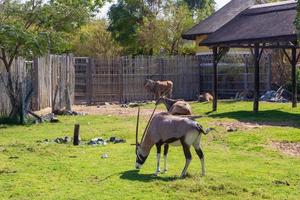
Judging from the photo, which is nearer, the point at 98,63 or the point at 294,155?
the point at 294,155

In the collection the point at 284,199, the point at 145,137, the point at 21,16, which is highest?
the point at 21,16

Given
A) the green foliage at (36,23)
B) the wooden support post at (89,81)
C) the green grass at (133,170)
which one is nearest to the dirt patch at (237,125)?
Answer: the green grass at (133,170)

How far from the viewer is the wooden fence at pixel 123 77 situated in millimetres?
31047

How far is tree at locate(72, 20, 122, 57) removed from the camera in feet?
162

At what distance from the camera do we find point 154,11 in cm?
4762

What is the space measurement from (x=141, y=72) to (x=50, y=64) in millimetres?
8858

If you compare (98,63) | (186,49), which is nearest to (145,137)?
(98,63)

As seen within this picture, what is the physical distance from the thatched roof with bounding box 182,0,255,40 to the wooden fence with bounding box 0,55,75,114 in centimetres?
1172

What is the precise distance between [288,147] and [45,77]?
39.6ft

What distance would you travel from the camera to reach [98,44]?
51.0m

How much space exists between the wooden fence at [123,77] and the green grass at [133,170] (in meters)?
13.2

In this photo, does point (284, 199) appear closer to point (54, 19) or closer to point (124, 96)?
point (54, 19)

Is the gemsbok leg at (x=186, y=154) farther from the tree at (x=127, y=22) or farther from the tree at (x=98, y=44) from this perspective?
the tree at (x=98, y=44)

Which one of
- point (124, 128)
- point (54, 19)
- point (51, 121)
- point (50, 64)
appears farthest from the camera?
point (50, 64)
